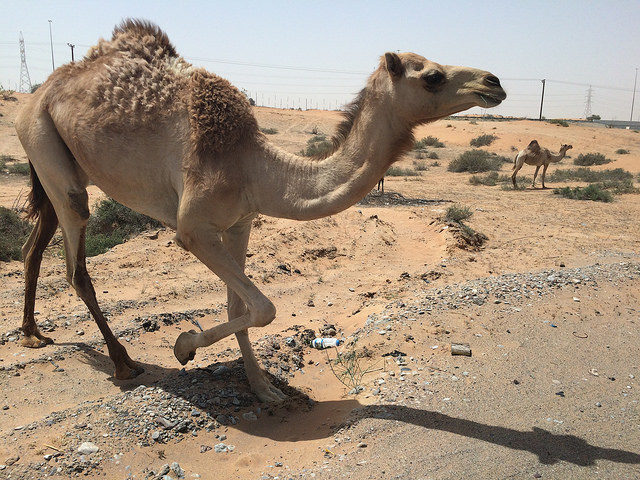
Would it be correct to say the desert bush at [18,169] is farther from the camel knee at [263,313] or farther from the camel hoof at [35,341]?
the camel knee at [263,313]

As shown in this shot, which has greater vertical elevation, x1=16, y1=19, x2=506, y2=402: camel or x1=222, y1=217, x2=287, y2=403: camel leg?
x1=16, y1=19, x2=506, y2=402: camel

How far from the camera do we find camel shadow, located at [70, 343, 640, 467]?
3988 mm

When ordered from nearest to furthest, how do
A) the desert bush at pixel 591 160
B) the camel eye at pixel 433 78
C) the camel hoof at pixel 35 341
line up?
the camel eye at pixel 433 78 → the camel hoof at pixel 35 341 → the desert bush at pixel 591 160

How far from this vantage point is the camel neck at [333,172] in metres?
4.10

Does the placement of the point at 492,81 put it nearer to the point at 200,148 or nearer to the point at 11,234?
the point at 200,148

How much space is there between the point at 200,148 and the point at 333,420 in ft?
7.94

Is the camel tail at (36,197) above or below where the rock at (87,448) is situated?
above

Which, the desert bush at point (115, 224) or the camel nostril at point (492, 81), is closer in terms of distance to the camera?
the camel nostril at point (492, 81)

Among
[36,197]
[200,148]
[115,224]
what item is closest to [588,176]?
[115,224]

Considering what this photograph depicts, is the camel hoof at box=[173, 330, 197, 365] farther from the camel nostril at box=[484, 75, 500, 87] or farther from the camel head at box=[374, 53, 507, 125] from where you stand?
the camel nostril at box=[484, 75, 500, 87]

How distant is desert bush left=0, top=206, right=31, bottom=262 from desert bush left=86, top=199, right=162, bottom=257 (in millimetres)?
1087

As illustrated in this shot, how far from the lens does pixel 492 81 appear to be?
12.1 ft

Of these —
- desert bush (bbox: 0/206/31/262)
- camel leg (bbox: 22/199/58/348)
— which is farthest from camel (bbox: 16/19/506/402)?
desert bush (bbox: 0/206/31/262)

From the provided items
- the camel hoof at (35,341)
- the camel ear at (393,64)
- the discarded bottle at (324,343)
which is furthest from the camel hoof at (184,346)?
the camel ear at (393,64)
